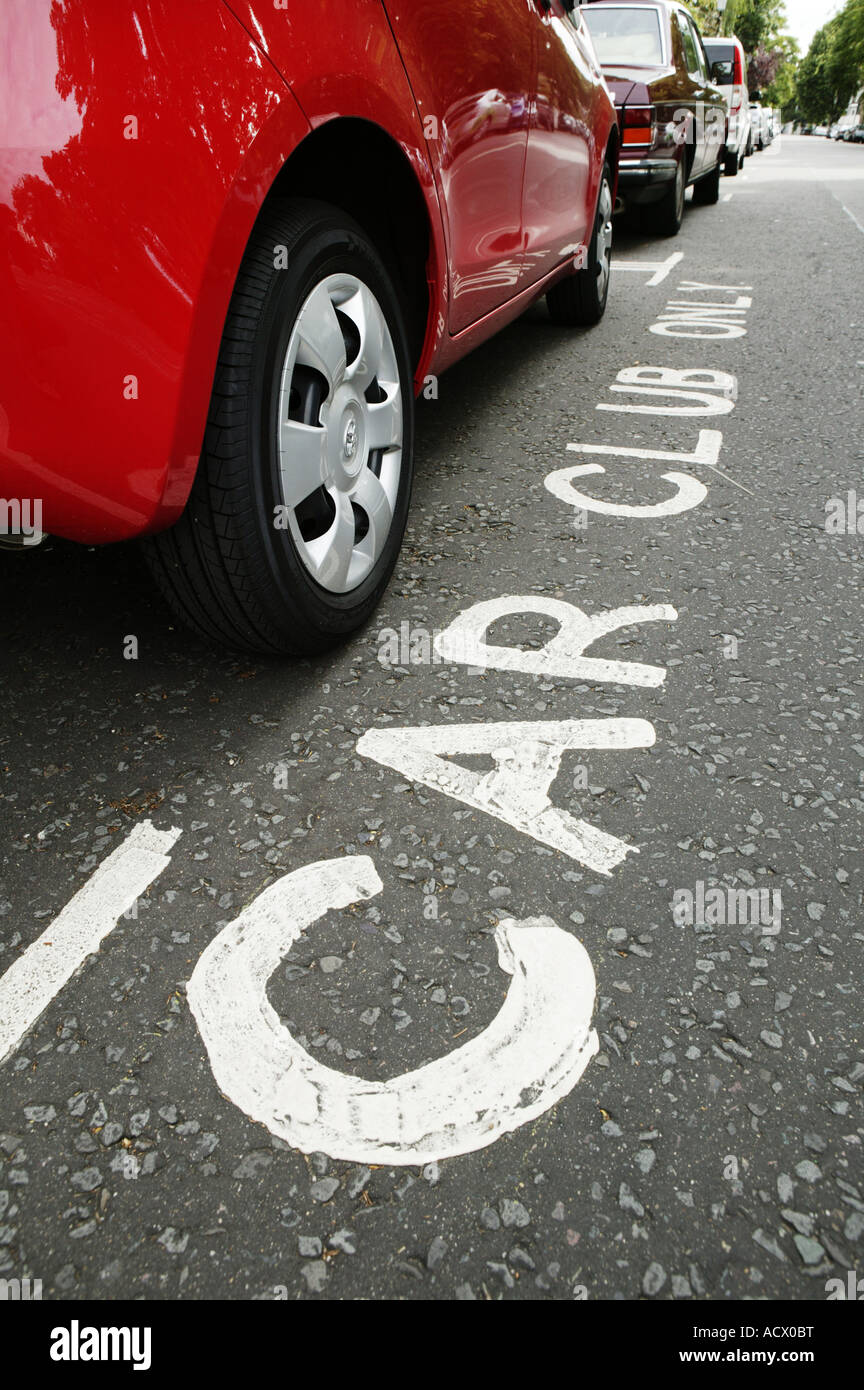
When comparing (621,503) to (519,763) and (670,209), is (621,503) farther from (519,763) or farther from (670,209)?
(670,209)

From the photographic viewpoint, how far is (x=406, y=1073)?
135 cm

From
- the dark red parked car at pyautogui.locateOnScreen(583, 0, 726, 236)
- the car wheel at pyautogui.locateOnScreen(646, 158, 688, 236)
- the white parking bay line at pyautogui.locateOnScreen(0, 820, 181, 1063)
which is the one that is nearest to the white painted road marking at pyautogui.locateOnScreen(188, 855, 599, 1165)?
the white parking bay line at pyautogui.locateOnScreen(0, 820, 181, 1063)

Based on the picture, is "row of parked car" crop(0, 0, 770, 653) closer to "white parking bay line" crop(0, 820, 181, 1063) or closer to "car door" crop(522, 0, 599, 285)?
"car door" crop(522, 0, 599, 285)

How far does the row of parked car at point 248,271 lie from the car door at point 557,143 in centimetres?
22

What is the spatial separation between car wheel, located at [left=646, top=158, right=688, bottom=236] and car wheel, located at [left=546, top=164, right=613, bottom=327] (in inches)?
133

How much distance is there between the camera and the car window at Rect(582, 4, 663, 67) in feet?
26.3

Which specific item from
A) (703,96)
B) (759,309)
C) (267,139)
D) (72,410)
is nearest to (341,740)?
(72,410)

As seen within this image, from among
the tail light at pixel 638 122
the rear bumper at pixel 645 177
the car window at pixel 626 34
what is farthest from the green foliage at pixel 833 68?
the tail light at pixel 638 122

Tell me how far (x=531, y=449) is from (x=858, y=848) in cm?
238

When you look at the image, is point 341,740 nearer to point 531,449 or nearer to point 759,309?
point 531,449

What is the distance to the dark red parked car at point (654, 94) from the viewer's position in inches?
297

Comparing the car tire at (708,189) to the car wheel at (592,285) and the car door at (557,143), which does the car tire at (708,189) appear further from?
the car door at (557,143)

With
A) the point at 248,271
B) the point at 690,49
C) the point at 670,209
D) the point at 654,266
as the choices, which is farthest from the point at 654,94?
the point at 248,271

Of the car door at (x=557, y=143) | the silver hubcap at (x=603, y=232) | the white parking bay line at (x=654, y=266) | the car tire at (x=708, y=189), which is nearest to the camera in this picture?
the car door at (x=557, y=143)
